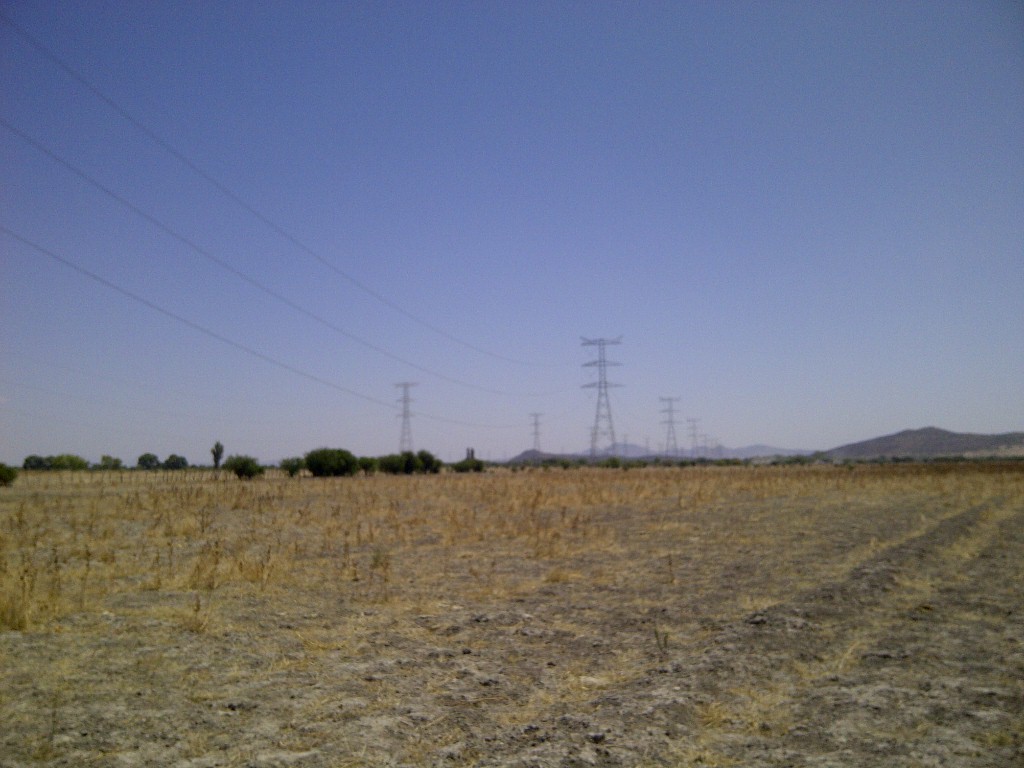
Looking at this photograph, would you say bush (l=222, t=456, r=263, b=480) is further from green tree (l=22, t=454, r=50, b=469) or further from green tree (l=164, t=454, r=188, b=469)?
green tree (l=22, t=454, r=50, b=469)

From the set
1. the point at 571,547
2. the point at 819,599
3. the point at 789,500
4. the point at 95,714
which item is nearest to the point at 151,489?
the point at 571,547

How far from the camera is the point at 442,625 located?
8.14 meters

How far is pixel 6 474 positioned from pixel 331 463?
21.9 meters

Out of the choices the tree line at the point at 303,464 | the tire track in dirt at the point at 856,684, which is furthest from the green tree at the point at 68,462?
the tire track in dirt at the point at 856,684

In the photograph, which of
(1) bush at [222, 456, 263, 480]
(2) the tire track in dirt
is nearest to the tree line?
(1) bush at [222, 456, 263, 480]

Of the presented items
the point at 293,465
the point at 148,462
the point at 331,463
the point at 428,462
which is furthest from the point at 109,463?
the point at 428,462

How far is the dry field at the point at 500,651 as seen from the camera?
4.80m

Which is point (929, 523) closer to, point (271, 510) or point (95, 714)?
point (271, 510)

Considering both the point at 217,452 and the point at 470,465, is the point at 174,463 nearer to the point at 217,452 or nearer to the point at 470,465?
the point at 217,452

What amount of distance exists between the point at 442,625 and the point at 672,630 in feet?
8.75

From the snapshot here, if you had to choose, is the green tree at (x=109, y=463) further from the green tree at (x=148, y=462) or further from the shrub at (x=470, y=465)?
the shrub at (x=470, y=465)

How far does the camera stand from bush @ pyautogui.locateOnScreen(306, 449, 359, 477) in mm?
47156

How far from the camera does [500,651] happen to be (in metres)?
7.23

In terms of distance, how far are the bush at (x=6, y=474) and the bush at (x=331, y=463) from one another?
59.9 feet
